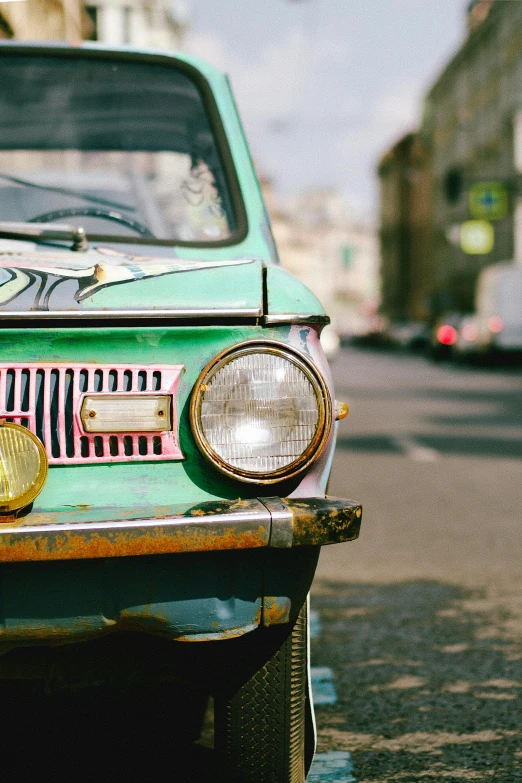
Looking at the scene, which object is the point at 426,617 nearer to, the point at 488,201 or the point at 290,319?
the point at 290,319

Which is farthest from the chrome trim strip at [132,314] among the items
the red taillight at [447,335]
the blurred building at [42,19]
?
the red taillight at [447,335]

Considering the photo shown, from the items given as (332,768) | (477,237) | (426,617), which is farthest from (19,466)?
(477,237)

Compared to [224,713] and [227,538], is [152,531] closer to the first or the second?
[227,538]

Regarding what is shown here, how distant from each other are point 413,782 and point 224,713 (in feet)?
2.22

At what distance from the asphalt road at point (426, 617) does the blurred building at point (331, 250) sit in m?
131

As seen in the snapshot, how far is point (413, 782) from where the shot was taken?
328 cm

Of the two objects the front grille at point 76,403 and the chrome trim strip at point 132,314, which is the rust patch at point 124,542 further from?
the chrome trim strip at point 132,314

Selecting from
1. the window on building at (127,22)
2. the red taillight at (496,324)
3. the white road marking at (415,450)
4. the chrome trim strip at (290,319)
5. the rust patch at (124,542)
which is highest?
the window on building at (127,22)

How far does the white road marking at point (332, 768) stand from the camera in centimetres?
329

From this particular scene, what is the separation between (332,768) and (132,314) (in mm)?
1437

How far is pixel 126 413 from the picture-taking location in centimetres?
264

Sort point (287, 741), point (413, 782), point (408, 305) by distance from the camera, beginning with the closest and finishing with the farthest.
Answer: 1. point (287, 741)
2. point (413, 782)
3. point (408, 305)

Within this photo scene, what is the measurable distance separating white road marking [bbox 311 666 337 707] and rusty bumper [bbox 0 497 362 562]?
1534 millimetres

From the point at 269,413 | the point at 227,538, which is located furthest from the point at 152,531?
the point at 269,413
